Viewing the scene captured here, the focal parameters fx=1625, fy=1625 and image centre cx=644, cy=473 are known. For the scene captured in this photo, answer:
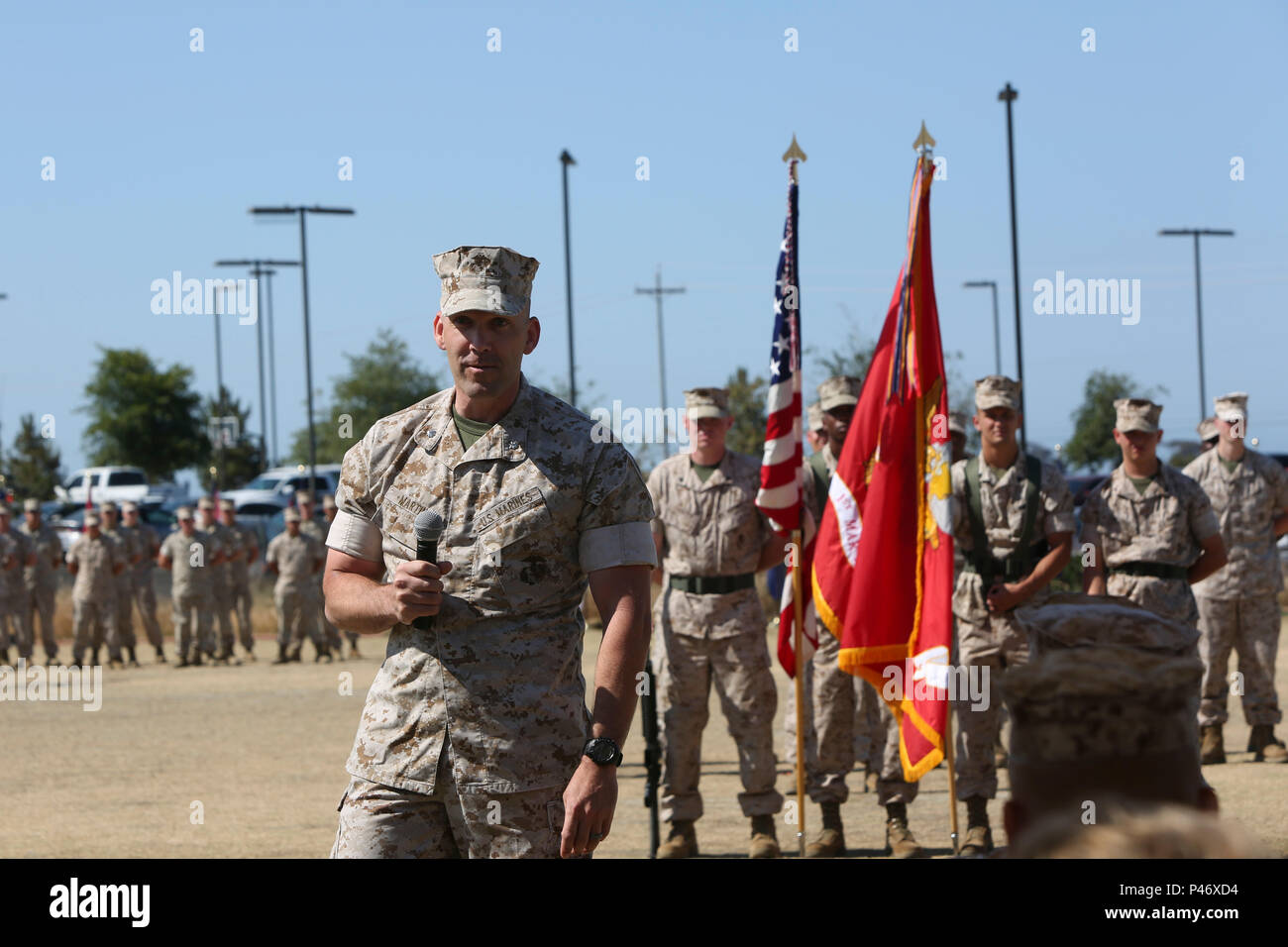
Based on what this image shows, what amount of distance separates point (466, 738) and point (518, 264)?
1.22m

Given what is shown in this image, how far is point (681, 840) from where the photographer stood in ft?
27.7

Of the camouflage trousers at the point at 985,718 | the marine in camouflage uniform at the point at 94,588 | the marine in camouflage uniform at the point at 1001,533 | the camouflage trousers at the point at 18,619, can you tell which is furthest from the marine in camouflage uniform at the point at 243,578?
the camouflage trousers at the point at 985,718

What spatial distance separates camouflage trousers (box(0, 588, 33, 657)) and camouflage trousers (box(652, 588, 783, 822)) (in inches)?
683

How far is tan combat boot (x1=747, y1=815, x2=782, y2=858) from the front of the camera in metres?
8.20

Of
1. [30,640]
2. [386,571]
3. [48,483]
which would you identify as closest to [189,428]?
[48,483]

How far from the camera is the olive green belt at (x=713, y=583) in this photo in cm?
873

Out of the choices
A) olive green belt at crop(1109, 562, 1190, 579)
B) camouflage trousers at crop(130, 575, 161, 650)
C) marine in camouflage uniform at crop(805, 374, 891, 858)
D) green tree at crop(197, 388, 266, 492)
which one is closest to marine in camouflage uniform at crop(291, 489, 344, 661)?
camouflage trousers at crop(130, 575, 161, 650)

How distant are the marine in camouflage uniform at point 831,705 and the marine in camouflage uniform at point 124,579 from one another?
1618 centimetres

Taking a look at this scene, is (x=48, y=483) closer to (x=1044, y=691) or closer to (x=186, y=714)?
(x=186, y=714)

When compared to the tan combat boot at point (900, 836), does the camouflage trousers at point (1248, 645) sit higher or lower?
higher

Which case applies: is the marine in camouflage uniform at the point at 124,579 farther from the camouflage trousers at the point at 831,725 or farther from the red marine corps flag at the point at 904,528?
the red marine corps flag at the point at 904,528

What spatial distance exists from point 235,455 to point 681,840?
65241 millimetres

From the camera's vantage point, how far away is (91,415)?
71.4m

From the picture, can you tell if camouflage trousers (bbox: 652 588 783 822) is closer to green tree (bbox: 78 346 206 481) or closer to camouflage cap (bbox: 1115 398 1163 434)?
camouflage cap (bbox: 1115 398 1163 434)
